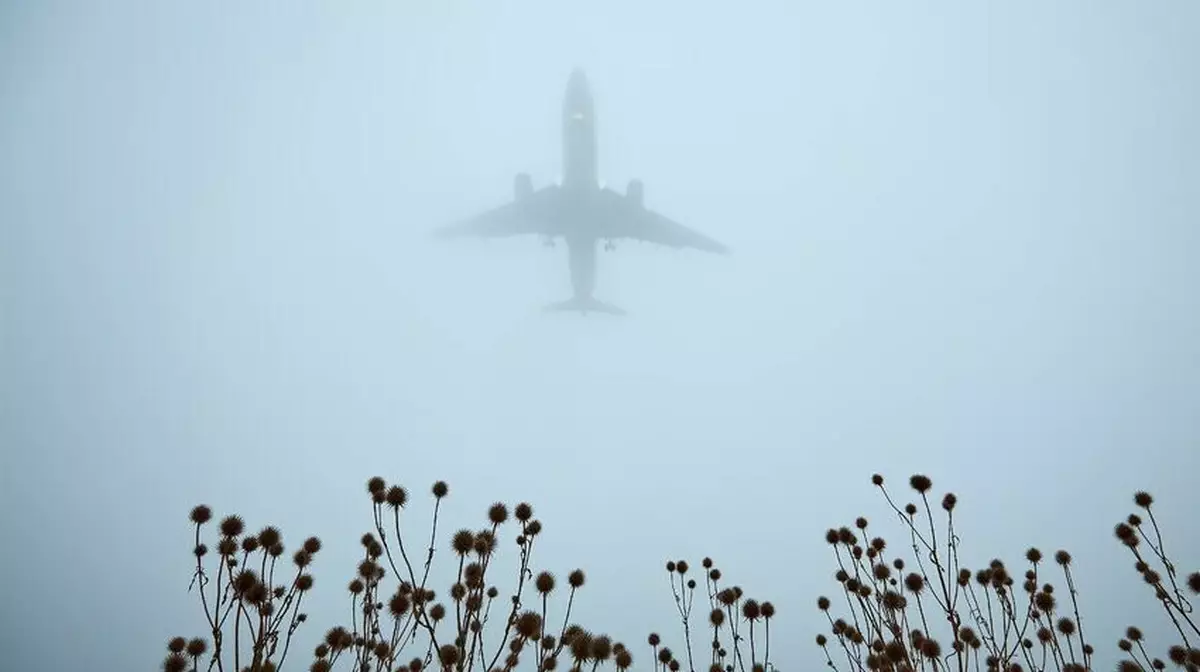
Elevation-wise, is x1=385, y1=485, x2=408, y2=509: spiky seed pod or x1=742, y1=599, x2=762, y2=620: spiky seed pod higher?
x1=385, y1=485, x2=408, y2=509: spiky seed pod

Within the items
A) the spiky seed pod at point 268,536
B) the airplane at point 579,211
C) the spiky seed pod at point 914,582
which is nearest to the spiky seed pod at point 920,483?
the spiky seed pod at point 914,582

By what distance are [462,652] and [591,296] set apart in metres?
46.8

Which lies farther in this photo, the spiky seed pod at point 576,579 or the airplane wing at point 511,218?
the airplane wing at point 511,218

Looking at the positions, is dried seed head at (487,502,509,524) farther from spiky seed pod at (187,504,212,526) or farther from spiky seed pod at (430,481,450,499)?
spiky seed pod at (187,504,212,526)

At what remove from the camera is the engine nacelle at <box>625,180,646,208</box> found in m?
40.9

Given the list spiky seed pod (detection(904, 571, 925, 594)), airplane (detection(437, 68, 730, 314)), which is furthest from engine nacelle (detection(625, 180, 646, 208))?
spiky seed pod (detection(904, 571, 925, 594))

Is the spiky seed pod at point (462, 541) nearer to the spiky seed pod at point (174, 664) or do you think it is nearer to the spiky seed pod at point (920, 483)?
the spiky seed pod at point (174, 664)

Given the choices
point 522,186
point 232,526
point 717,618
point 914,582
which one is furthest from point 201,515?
point 522,186

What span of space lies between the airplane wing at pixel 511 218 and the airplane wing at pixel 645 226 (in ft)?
14.0

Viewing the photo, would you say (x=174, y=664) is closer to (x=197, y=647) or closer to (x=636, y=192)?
(x=197, y=647)

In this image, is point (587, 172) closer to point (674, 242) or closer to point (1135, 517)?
point (674, 242)

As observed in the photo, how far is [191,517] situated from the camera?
4.23 m

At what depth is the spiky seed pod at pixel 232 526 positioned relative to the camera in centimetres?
447

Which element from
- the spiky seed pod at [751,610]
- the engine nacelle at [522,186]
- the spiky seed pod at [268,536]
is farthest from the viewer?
the engine nacelle at [522,186]
